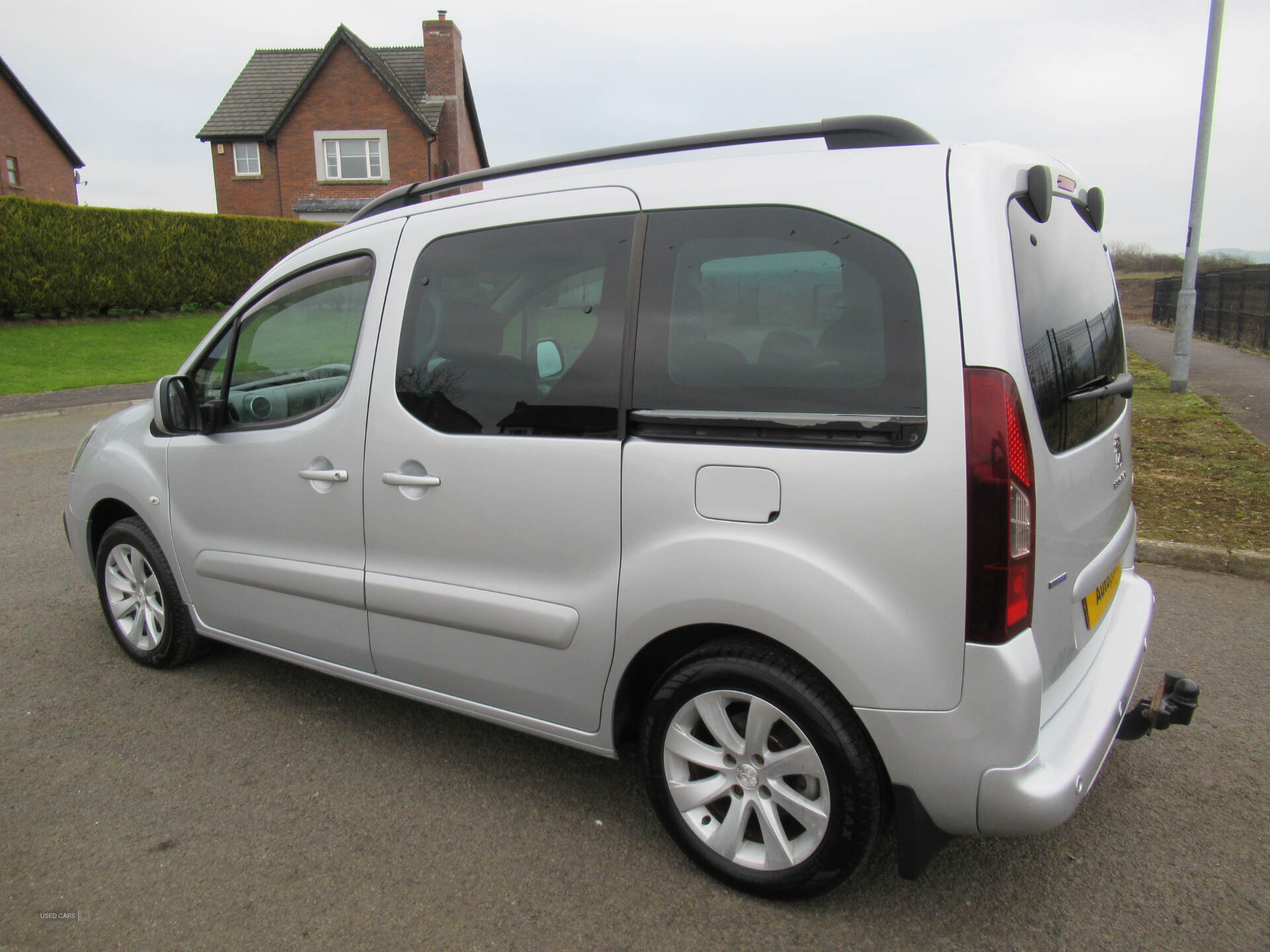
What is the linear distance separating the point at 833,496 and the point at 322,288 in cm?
212

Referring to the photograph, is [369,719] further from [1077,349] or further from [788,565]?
[1077,349]

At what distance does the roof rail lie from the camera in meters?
2.20

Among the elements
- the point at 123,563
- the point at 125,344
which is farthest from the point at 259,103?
the point at 123,563

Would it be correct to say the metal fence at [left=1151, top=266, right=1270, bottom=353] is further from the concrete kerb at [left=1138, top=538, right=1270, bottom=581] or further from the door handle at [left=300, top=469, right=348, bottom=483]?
the door handle at [left=300, top=469, right=348, bottom=483]

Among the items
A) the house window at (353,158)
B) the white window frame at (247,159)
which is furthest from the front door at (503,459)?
the white window frame at (247,159)

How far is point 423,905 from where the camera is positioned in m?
2.36

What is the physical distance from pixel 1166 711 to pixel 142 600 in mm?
3937

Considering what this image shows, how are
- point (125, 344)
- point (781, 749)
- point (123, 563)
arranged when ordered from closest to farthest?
point (781, 749), point (123, 563), point (125, 344)

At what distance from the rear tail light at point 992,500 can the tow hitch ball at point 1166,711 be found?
0.82m

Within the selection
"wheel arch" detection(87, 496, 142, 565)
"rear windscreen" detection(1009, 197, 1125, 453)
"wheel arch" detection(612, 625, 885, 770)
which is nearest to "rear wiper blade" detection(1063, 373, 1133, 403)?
"rear windscreen" detection(1009, 197, 1125, 453)

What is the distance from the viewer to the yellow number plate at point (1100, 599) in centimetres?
239

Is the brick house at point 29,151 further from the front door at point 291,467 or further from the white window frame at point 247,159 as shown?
the front door at point 291,467

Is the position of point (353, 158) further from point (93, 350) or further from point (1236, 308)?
point (1236, 308)

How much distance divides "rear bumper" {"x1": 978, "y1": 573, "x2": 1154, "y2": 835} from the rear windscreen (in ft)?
2.17
